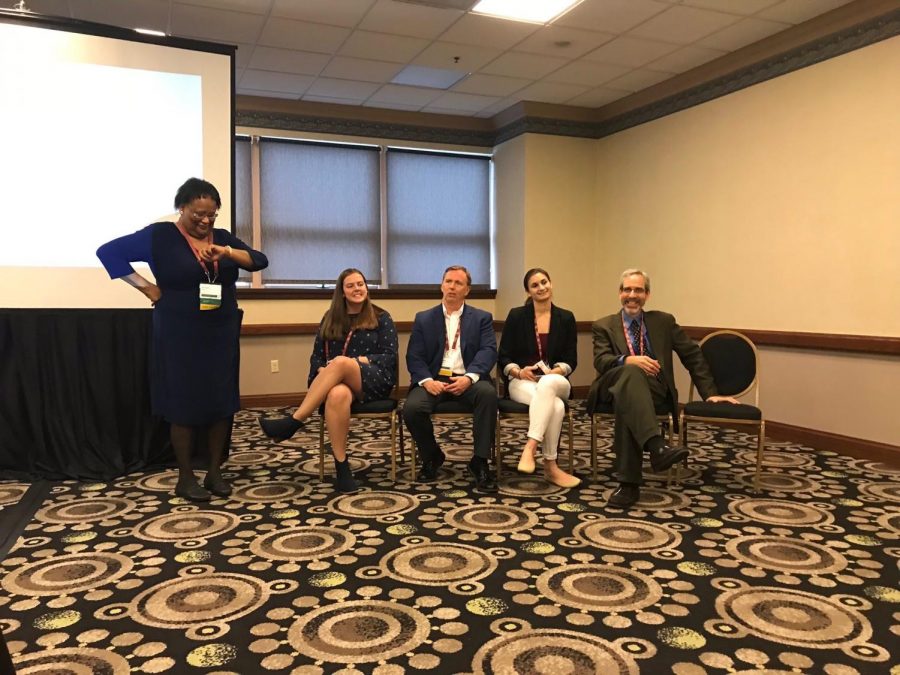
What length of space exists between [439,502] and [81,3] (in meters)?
3.96

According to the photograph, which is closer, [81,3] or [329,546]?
[329,546]

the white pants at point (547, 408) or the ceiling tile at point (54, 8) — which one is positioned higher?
the ceiling tile at point (54, 8)

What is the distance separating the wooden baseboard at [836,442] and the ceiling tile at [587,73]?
3.12m

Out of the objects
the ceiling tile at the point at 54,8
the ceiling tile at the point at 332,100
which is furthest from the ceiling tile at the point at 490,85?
the ceiling tile at the point at 54,8

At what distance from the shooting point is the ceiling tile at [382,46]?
16.1ft

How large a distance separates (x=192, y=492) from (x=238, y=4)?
10.2 ft

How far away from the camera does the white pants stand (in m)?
3.60

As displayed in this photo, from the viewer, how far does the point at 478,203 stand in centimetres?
728

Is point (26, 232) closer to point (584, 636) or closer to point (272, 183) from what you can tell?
point (272, 183)

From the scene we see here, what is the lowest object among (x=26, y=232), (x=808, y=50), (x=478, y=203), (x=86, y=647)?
(x=86, y=647)

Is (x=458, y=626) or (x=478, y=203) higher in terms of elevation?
(x=478, y=203)

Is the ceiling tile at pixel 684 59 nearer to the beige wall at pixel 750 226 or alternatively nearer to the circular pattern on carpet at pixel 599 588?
the beige wall at pixel 750 226

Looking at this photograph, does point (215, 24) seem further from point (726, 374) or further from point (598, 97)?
point (726, 374)

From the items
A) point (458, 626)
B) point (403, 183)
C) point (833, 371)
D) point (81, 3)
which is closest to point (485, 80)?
point (403, 183)
